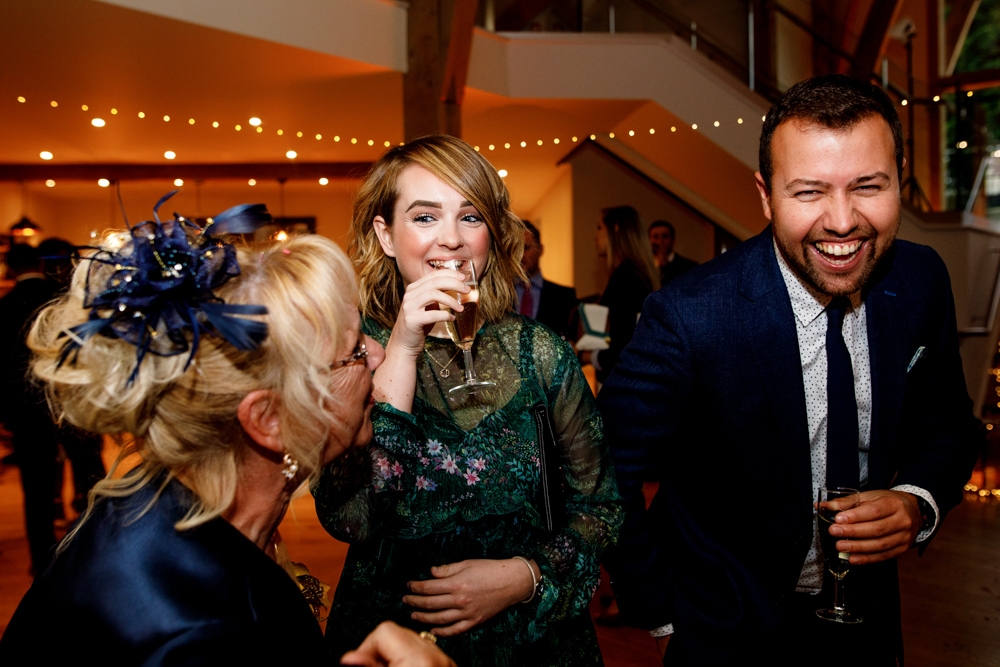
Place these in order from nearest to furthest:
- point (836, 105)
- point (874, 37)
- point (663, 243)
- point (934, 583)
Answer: point (836, 105) → point (934, 583) → point (663, 243) → point (874, 37)

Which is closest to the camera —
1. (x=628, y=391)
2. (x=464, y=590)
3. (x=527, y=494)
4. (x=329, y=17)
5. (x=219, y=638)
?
(x=219, y=638)

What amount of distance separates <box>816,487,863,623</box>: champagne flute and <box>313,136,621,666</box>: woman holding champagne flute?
376 millimetres

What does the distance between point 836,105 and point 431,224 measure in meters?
0.79

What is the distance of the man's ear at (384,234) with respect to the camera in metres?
1.59

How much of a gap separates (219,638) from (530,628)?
635 mm

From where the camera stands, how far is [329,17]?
5.50m

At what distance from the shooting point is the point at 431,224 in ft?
4.98

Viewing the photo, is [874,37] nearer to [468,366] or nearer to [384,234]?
[384,234]

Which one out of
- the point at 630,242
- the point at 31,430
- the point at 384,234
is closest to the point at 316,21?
the point at 630,242

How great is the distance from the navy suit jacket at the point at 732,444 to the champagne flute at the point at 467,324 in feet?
1.02

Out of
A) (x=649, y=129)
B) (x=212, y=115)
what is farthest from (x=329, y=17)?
(x=649, y=129)

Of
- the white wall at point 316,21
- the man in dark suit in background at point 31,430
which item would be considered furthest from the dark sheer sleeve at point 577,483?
the white wall at point 316,21

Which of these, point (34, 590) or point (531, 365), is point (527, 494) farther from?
point (34, 590)

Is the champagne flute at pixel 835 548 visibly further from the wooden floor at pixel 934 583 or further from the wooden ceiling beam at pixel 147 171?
the wooden ceiling beam at pixel 147 171
